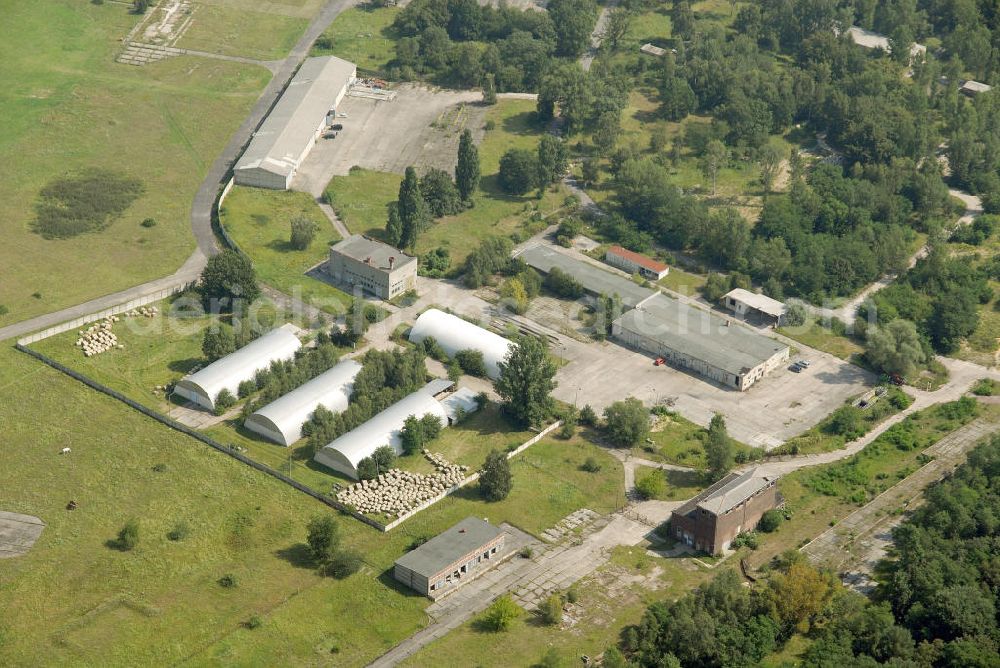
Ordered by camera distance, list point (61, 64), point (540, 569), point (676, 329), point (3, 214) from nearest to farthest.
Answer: point (540, 569)
point (676, 329)
point (3, 214)
point (61, 64)

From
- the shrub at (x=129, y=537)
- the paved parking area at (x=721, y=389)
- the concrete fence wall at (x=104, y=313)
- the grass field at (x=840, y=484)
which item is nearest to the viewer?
the shrub at (x=129, y=537)

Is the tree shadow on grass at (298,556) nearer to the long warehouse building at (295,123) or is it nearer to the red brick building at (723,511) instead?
the red brick building at (723,511)

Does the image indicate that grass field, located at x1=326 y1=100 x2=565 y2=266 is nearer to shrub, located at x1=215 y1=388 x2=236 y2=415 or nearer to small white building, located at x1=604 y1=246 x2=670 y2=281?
small white building, located at x1=604 y1=246 x2=670 y2=281

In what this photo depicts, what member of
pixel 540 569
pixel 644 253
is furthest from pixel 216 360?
pixel 644 253

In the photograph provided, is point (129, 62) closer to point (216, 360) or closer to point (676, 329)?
point (216, 360)

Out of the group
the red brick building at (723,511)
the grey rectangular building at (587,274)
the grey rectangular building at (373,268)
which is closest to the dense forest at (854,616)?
the red brick building at (723,511)

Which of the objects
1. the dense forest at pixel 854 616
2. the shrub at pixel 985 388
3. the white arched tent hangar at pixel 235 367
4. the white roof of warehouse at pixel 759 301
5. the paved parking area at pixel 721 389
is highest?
the dense forest at pixel 854 616
